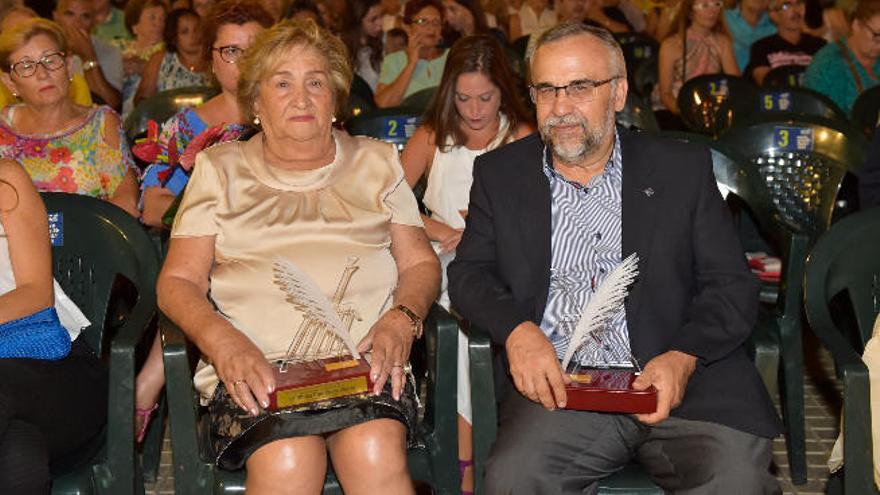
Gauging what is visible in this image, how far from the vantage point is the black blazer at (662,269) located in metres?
3.06

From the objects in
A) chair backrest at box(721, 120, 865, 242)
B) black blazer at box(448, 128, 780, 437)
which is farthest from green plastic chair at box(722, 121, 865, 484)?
black blazer at box(448, 128, 780, 437)

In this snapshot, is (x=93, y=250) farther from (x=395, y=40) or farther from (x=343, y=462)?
(x=395, y=40)

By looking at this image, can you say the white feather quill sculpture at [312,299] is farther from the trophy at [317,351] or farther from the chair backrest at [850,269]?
the chair backrest at [850,269]

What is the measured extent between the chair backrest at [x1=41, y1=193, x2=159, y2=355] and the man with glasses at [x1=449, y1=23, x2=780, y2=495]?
0.92 m

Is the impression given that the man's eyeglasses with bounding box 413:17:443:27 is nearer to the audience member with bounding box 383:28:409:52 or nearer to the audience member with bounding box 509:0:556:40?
the audience member with bounding box 383:28:409:52

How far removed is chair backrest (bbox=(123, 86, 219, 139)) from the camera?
544 cm

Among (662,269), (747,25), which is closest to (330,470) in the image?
(662,269)

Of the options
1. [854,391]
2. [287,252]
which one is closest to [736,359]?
[854,391]

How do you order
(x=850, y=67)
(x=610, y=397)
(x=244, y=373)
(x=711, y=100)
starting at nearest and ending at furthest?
(x=610, y=397) < (x=244, y=373) < (x=711, y=100) < (x=850, y=67)

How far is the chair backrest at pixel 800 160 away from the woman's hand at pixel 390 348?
215 centimetres

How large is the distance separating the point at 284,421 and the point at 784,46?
5503 millimetres

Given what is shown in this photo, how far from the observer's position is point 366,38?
24.5ft

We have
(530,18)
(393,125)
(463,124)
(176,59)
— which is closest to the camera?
(463,124)

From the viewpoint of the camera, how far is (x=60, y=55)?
13.9 ft
